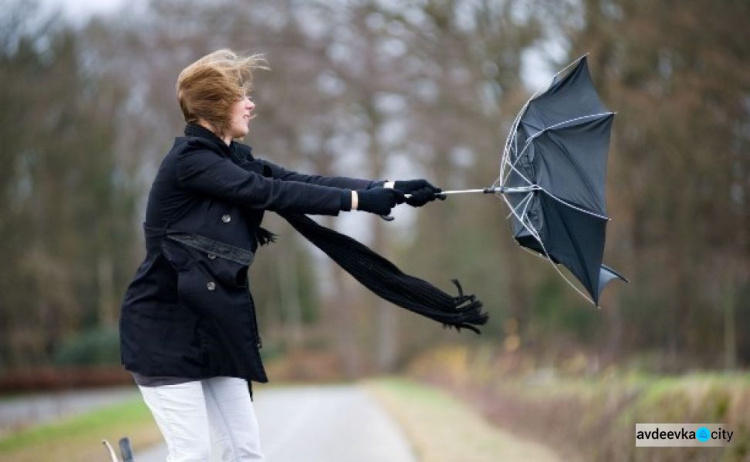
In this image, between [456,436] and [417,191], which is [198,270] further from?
[456,436]

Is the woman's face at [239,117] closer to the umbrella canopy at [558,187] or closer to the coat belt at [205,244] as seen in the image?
the coat belt at [205,244]

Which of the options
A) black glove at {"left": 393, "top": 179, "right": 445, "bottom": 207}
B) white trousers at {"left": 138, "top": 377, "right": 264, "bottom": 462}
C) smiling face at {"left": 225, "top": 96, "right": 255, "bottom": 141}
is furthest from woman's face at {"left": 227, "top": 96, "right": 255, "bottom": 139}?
white trousers at {"left": 138, "top": 377, "right": 264, "bottom": 462}

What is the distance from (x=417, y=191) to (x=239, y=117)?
0.79 metres

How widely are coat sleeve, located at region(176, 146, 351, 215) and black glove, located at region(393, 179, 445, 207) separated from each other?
0.25 metres

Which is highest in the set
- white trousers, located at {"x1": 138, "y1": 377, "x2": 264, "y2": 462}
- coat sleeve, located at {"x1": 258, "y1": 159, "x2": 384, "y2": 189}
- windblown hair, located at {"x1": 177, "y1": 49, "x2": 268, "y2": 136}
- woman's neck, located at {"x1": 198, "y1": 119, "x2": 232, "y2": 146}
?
windblown hair, located at {"x1": 177, "y1": 49, "x2": 268, "y2": 136}

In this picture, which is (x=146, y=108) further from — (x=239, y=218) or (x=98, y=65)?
(x=239, y=218)

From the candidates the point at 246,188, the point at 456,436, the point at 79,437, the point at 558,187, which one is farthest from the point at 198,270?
the point at 79,437

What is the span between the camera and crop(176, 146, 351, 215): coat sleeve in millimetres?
4418

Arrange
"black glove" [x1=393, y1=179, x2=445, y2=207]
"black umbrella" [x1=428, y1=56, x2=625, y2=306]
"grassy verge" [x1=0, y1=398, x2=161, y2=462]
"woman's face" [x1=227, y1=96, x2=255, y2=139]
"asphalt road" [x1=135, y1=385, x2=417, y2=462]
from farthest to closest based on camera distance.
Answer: "grassy verge" [x1=0, y1=398, x2=161, y2=462]
"asphalt road" [x1=135, y1=385, x2=417, y2=462]
"black umbrella" [x1=428, y1=56, x2=625, y2=306]
"black glove" [x1=393, y1=179, x2=445, y2=207]
"woman's face" [x1=227, y1=96, x2=255, y2=139]

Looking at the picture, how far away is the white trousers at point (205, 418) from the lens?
4.38 metres

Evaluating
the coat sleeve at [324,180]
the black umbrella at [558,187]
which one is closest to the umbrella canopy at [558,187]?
the black umbrella at [558,187]

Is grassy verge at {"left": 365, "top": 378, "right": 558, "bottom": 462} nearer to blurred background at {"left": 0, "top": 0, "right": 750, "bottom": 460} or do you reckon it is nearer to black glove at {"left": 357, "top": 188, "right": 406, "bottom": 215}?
blurred background at {"left": 0, "top": 0, "right": 750, "bottom": 460}

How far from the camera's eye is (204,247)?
4359 mm

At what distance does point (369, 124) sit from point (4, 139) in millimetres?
15796
